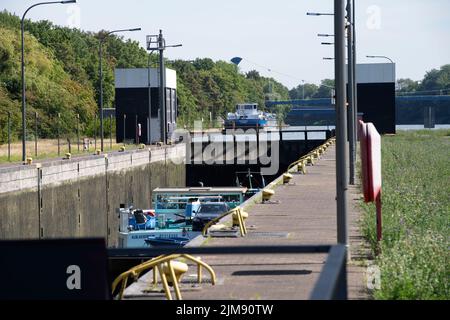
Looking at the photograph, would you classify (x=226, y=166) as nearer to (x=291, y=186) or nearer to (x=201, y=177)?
(x=201, y=177)

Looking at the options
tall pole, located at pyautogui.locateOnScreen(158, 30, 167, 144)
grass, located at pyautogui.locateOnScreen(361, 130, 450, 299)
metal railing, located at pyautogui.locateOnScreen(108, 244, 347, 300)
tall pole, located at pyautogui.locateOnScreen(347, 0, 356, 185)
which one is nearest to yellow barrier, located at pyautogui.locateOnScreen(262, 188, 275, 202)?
grass, located at pyautogui.locateOnScreen(361, 130, 450, 299)

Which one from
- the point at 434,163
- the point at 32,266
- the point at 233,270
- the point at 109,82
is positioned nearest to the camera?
the point at 32,266

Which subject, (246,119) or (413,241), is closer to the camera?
(413,241)

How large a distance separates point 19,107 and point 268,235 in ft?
212

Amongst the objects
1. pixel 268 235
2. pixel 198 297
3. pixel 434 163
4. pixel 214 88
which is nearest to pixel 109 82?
pixel 214 88

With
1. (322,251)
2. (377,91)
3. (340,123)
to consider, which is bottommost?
(322,251)

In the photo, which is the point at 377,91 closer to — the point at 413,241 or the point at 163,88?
the point at 163,88

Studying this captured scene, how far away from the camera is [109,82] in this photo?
12650 centimetres

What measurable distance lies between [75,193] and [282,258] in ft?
108

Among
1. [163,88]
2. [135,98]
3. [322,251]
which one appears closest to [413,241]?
[322,251]

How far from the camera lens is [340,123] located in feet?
57.3

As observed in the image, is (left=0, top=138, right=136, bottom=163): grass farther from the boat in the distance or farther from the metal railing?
the boat in the distance

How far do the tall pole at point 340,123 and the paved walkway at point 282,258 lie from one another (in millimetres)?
826

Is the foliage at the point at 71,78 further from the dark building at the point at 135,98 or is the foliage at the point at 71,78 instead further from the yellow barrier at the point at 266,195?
the yellow barrier at the point at 266,195
